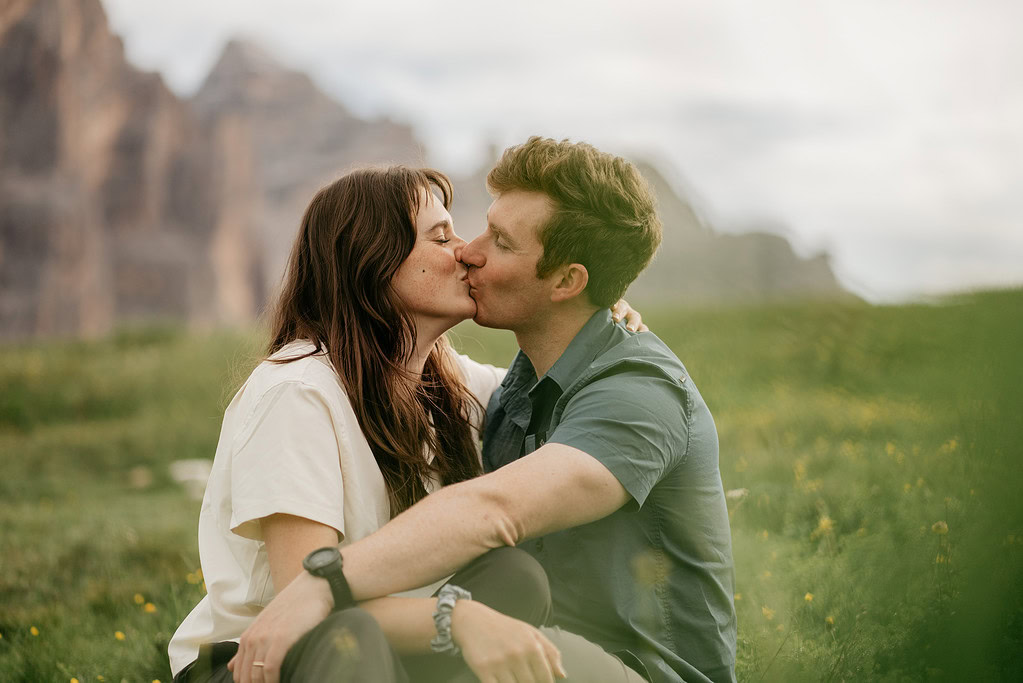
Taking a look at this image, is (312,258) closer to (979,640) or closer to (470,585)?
(470,585)

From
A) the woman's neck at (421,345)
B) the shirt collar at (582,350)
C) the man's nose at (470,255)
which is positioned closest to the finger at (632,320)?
the shirt collar at (582,350)

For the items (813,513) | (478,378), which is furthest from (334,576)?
(813,513)

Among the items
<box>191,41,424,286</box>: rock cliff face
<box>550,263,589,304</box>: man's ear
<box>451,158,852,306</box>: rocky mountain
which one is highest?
<box>191,41,424,286</box>: rock cliff face

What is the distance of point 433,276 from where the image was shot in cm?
351

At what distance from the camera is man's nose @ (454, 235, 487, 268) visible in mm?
3652

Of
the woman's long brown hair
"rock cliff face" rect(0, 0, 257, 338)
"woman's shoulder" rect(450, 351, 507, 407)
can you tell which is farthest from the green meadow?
"rock cliff face" rect(0, 0, 257, 338)

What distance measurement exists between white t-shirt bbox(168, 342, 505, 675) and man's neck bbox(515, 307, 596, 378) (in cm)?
93

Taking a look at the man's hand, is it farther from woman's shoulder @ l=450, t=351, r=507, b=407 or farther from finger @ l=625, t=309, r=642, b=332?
finger @ l=625, t=309, r=642, b=332

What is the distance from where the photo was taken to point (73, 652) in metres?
4.47

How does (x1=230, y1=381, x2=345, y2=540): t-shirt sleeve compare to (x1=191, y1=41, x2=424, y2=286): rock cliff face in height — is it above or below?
below

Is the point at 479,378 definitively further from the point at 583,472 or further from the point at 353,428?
the point at 583,472

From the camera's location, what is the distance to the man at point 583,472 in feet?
8.41

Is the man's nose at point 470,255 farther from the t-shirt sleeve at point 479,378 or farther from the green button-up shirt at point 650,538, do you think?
the green button-up shirt at point 650,538

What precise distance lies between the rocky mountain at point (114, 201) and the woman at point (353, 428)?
37377mm
